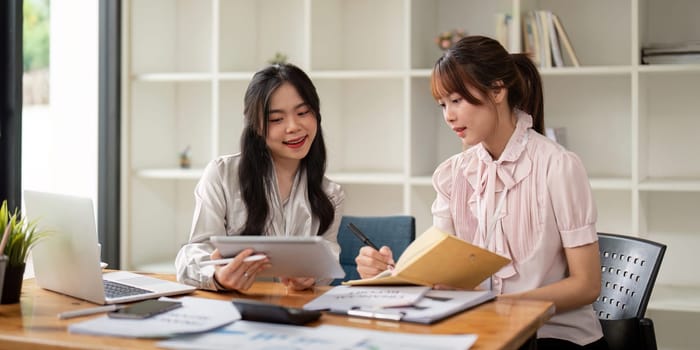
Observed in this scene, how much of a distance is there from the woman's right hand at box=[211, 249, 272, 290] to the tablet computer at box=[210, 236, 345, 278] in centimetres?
2

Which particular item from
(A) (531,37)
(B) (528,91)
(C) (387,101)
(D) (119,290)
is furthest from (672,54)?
(D) (119,290)

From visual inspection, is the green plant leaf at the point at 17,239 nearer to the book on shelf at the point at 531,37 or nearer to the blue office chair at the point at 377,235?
the blue office chair at the point at 377,235

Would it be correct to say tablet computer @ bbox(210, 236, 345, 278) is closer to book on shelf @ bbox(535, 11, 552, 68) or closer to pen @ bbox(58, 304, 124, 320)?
pen @ bbox(58, 304, 124, 320)

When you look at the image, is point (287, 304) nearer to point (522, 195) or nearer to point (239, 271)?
point (239, 271)

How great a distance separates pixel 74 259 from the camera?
2.00m

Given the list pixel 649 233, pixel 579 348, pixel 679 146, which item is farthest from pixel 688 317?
pixel 579 348

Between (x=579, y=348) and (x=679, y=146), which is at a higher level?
(x=679, y=146)

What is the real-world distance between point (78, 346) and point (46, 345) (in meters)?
0.08

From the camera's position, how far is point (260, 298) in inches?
81.0

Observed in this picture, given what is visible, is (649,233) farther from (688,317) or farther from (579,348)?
(579,348)

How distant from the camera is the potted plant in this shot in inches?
78.2

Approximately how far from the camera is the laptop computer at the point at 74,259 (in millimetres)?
1928

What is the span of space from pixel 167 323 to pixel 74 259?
16.4 inches

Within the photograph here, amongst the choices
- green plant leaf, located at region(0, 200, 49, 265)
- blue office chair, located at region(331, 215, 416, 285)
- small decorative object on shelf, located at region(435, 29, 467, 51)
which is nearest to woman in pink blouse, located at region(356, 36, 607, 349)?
blue office chair, located at region(331, 215, 416, 285)
